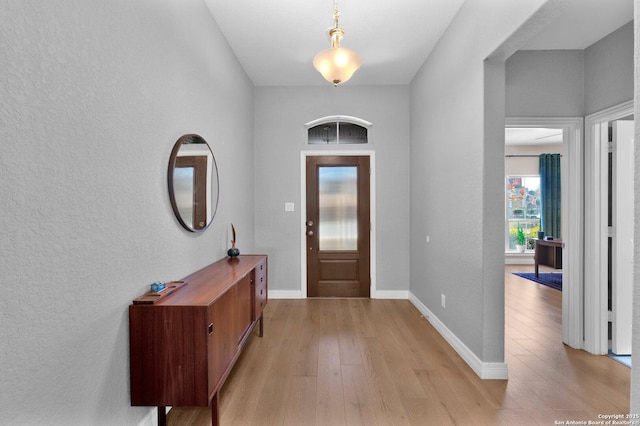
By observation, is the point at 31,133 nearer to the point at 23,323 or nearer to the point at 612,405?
the point at 23,323

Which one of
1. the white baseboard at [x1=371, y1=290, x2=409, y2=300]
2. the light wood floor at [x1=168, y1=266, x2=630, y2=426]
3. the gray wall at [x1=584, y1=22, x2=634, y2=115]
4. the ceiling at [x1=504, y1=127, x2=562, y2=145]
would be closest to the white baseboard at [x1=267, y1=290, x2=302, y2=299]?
the light wood floor at [x1=168, y1=266, x2=630, y2=426]

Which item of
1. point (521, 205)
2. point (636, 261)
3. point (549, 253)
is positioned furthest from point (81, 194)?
point (521, 205)

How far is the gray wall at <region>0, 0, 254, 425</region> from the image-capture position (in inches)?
39.8

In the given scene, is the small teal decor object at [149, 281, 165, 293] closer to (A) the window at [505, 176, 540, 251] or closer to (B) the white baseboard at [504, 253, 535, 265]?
(B) the white baseboard at [504, 253, 535, 265]

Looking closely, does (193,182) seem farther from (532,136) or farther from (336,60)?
(532,136)

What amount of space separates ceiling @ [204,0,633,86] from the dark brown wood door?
1.42 metres

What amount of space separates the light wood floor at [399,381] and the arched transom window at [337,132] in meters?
2.52

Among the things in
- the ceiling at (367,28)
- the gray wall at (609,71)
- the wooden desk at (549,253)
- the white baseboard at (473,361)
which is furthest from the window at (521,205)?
the white baseboard at (473,361)

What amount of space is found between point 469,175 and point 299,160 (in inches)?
96.7

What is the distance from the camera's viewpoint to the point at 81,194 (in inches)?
50.3

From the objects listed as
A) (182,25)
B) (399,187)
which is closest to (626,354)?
(399,187)

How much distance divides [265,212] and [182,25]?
8.51ft

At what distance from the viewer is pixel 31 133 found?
106 centimetres

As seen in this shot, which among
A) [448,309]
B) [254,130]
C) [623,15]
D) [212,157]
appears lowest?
[448,309]
